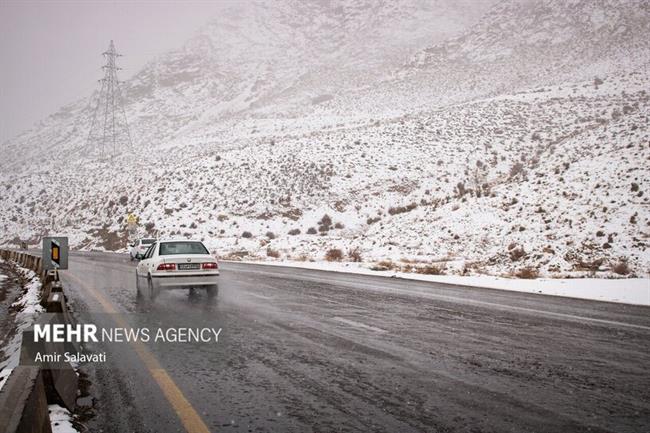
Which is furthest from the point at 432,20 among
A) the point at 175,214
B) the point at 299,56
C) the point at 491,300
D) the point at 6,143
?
the point at 491,300

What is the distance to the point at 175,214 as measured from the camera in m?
42.4

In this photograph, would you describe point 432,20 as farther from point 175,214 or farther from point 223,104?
point 175,214

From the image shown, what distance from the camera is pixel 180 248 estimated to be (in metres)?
12.2

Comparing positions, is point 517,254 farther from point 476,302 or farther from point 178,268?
point 178,268

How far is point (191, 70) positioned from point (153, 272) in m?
111

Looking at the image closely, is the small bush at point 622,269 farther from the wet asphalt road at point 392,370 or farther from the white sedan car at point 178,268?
the white sedan car at point 178,268

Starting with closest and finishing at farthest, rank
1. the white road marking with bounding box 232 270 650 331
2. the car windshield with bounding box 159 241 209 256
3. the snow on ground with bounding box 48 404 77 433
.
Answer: the snow on ground with bounding box 48 404 77 433 < the white road marking with bounding box 232 270 650 331 < the car windshield with bounding box 159 241 209 256

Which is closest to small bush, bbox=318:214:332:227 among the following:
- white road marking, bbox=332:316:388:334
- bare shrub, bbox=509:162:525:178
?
bare shrub, bbox=509:162:525:178

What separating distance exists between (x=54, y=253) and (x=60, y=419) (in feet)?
32.9

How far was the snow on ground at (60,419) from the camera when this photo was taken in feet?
11.9

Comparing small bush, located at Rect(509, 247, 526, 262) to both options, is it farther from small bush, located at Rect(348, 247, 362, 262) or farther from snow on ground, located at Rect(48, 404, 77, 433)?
snow on ground, located at Rect(48, 404, 77, 433)

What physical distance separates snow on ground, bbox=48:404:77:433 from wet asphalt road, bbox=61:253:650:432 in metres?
0.17

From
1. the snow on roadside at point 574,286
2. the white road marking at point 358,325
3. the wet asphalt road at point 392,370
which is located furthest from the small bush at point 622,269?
the white road marking at point 358,325

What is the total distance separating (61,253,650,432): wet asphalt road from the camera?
3871 mm
